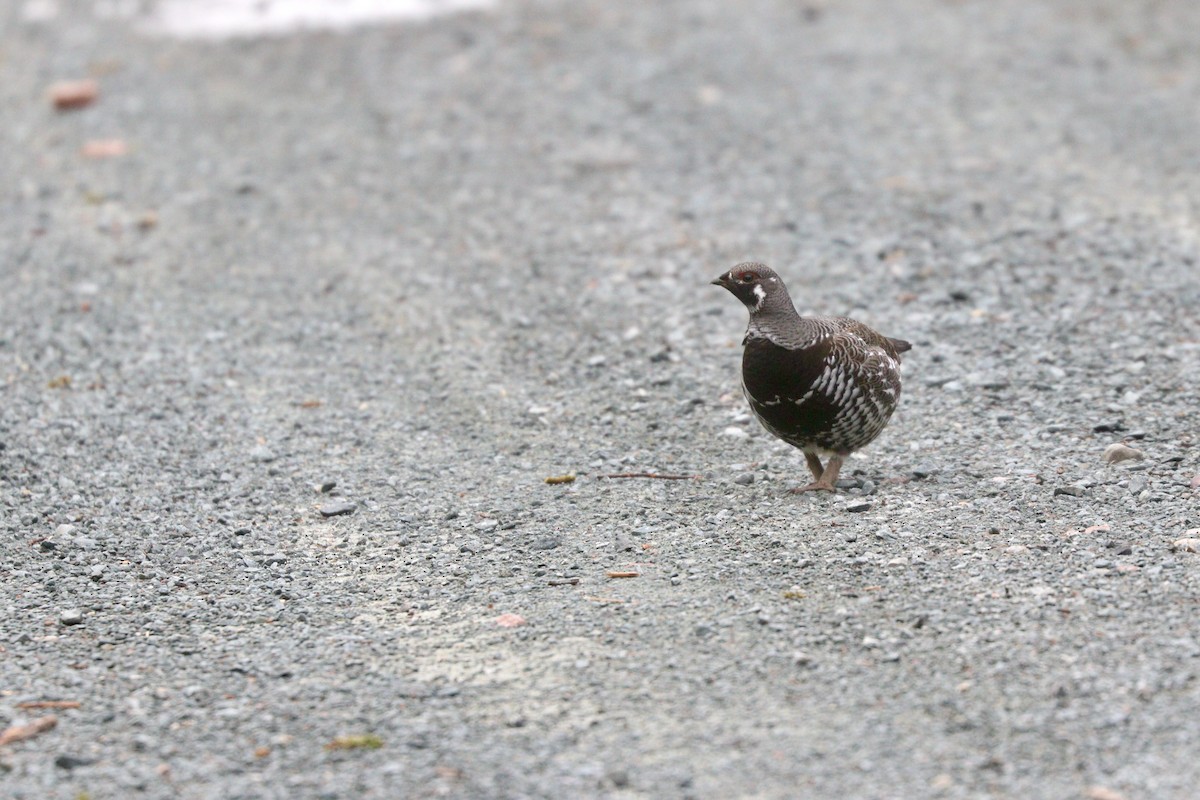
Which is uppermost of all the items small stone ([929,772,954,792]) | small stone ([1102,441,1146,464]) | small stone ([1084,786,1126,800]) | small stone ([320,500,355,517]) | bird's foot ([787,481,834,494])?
small stone ([1084,786,1126,800])

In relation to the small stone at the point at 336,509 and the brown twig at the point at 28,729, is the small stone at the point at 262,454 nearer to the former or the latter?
the small stone at the point at 336,509

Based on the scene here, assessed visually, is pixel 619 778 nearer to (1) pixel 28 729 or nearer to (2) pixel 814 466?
(1) pixel 28 729

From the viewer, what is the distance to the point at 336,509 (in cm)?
664

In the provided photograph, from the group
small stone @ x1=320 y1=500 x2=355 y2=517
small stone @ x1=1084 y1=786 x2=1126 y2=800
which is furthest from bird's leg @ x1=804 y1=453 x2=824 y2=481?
small stone @ x1=1084 y1=786 x2=1126 y2=800

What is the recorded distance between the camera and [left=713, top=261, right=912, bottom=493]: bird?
628 centimetres

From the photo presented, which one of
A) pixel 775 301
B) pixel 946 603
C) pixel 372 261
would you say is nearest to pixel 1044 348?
pixel 775 301

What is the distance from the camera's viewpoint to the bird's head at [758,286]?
6453mm

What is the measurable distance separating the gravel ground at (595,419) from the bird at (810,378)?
287 millimetres

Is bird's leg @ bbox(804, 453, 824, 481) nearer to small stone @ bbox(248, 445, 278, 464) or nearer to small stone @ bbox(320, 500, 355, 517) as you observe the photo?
small stone @ bbox(320, 500, 355, 517)

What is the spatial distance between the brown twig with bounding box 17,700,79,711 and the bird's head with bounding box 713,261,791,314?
132 inches

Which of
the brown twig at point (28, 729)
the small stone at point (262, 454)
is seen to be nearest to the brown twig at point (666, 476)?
the small stone at point (262, 454)

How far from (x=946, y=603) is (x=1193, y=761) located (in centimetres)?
123

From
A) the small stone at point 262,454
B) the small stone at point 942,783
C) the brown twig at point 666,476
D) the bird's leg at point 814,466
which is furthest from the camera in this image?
the small stone at point 262,454

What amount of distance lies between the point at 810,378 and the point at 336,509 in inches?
92.8
